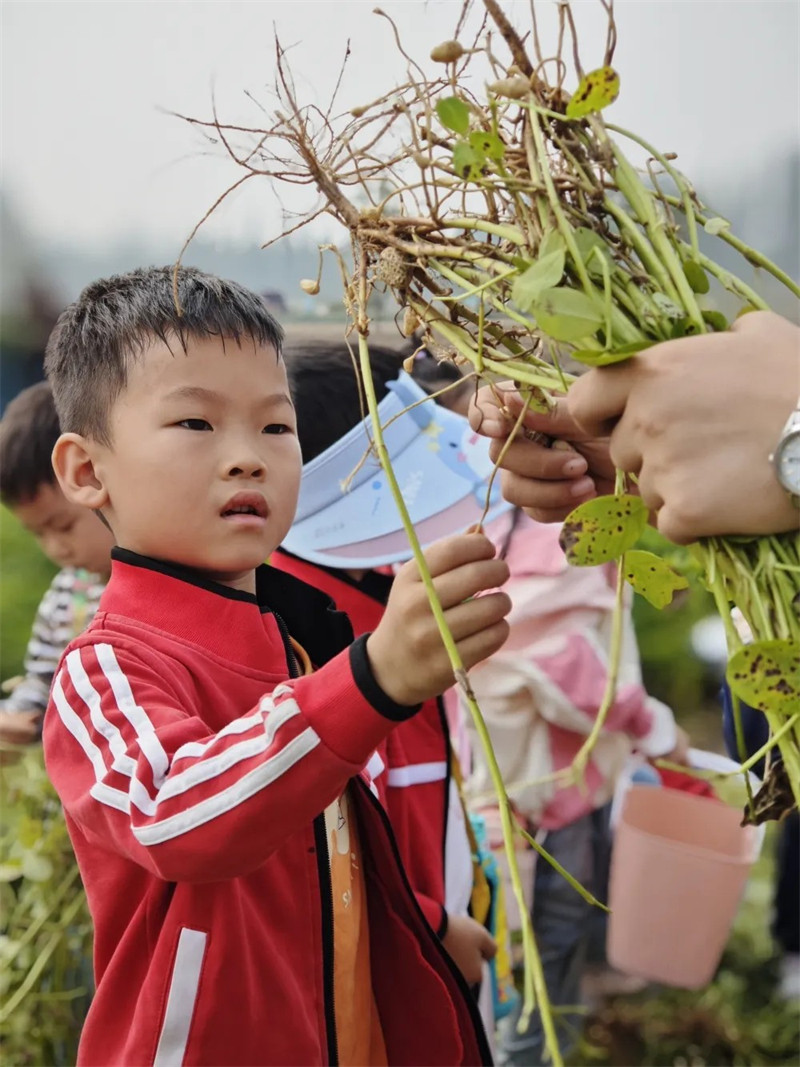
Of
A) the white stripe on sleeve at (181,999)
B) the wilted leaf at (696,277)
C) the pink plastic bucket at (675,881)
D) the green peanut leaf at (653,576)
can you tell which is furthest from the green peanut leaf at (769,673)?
the pink plastic bucket at (675,881)

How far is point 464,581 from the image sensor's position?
2.49ft

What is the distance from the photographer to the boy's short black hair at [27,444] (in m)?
1.95

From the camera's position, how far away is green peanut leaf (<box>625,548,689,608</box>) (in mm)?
755

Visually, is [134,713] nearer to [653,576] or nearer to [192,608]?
[192,608]

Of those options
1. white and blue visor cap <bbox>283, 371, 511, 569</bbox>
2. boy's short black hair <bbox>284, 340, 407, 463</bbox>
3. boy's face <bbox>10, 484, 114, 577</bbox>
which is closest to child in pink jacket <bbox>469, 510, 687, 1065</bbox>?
white and blue visor cap <bbox>283, 371, 511, 569</bbox>

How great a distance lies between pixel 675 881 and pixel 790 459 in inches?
63.0

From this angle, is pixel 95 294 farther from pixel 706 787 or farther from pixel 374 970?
pixel 706 787

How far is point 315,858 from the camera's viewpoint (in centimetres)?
89

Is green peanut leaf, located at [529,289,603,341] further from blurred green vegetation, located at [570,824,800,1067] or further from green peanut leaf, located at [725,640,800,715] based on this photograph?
blurred green vegetation, located at [570,824,800,1067]

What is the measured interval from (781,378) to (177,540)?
1.67ft

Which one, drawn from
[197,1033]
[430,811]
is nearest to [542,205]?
[197,1033]

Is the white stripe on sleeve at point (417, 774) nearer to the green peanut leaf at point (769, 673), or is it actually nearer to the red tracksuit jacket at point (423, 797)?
the red tracksuit jacket at point (423, 797)

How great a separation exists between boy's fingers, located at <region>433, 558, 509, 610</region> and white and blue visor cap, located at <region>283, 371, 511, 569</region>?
0.69 meters

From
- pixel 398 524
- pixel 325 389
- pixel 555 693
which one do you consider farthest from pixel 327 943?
pixel 555 693
